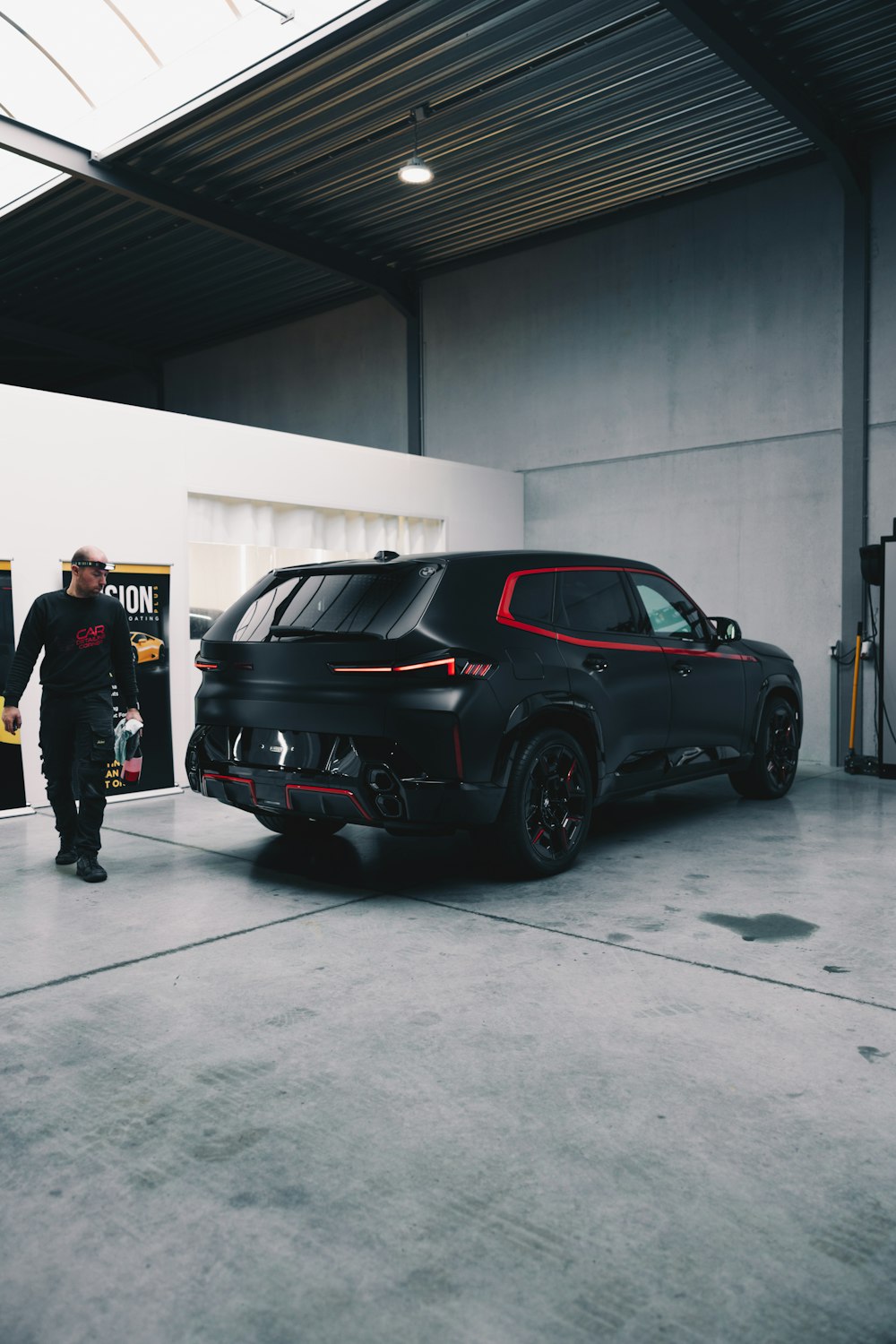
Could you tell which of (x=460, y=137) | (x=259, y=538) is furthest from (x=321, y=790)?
(x=460, y=137)

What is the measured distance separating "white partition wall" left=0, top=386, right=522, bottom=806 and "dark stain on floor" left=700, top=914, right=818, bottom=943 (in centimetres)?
494

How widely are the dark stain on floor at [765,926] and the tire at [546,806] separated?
0.92m

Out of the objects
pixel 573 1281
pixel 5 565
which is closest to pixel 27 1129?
pixel 573 1281

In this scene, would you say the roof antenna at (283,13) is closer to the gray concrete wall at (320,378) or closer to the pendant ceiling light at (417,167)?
the pendant ceiling light at (417,167)

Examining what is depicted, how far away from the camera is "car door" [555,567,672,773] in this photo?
17.9ft

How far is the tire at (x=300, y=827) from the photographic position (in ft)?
20.4

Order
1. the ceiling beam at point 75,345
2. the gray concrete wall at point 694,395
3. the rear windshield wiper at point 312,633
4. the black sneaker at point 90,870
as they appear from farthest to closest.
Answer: the ceiling beam at point 75,345
the gray concrete wall at point 694,395
the black sneaker at point 90,870
the rear windshield wiper at point 312,633

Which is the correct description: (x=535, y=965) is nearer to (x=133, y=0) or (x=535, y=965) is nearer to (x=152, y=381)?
(x=133, y=0)

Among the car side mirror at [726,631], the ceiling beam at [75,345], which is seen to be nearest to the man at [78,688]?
the car side mirror at [726,631]

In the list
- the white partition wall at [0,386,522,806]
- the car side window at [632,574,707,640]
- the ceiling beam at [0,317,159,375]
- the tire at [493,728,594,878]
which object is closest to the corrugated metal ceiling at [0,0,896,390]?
the ceiling beam at [0,317,159,375]

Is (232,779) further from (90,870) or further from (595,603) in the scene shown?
(595,603)

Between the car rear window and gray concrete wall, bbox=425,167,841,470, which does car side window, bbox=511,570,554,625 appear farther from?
gray concrete wall, bbox=425,167,841,470

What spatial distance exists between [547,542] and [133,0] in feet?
20.5

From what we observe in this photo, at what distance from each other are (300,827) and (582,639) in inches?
83.3
